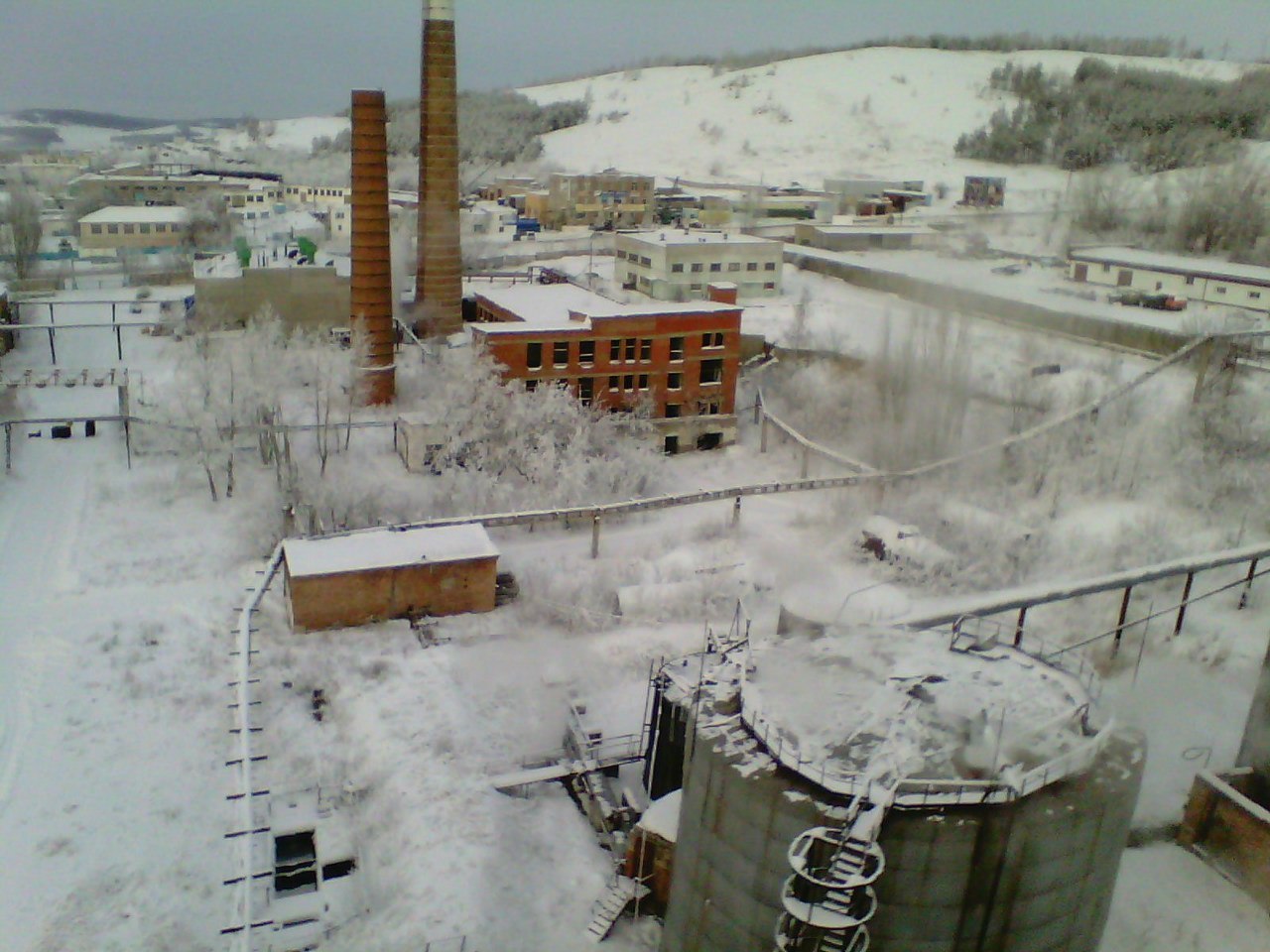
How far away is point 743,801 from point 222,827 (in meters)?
8.79

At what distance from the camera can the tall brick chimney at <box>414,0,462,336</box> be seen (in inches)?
1336

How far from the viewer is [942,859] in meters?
7.59

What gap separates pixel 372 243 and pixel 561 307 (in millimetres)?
6641

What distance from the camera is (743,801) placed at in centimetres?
812

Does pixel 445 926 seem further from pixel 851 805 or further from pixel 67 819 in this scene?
pixel 851 805

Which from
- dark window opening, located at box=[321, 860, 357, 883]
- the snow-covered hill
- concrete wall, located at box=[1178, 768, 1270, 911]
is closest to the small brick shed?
dark window opening, located at box=[321, 860, 357, 883]

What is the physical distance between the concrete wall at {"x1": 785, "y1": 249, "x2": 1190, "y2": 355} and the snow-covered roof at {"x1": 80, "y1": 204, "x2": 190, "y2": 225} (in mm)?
40539

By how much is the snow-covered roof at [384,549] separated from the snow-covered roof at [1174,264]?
1269 inches

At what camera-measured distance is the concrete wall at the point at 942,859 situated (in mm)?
7605

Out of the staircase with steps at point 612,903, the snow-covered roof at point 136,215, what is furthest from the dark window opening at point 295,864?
the snow-covered roof at point 136,215

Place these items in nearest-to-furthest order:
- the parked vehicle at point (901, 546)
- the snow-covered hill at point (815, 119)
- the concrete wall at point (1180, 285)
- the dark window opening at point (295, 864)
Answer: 1. the dark window opening at point (295, 864)
2. the parked vehicle at point (901, 546)
3. the concrete wall at point (1180, 285)
4. the snow-covered hill at point (815, 119)

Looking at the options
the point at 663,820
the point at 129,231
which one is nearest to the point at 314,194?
the point at 129,231

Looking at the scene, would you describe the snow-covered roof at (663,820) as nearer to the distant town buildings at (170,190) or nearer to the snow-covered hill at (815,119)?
the distant town buildings at (170,190)

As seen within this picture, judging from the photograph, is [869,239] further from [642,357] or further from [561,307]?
[642,357]
